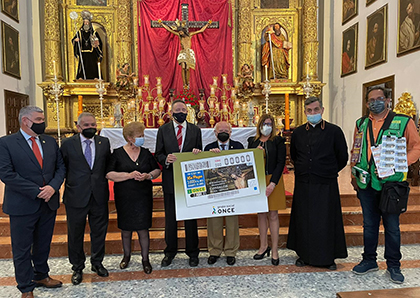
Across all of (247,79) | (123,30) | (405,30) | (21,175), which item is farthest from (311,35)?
(21,175)

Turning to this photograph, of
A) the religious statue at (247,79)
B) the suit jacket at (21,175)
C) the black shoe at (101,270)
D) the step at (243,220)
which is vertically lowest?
the black shoe at (101,270)

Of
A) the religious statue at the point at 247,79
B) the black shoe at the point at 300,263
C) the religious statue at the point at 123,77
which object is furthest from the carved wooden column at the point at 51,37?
the black shoe at the point at 300,263

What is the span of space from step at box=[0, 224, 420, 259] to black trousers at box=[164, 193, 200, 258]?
18.1 inches

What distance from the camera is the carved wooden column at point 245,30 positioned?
9.33 metres

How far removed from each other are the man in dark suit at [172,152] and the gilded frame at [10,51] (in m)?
7.27

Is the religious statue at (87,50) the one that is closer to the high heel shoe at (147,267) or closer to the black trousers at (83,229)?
the black trousers at (83,229)

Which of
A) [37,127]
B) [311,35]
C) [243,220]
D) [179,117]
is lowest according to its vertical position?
[243,220]

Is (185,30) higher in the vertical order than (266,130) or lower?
higher

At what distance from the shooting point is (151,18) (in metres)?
9.30

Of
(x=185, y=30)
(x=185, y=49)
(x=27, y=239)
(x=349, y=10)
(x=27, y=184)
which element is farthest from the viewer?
(x=349, y=10)

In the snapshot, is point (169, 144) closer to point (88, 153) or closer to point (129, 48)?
point (88, 153)

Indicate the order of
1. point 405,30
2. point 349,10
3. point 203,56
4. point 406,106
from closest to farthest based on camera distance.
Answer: point 406,106 → point 405,30 → point 349,10 → point 203,56

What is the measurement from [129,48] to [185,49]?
7.78 ft

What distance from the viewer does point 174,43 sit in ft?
30.7
